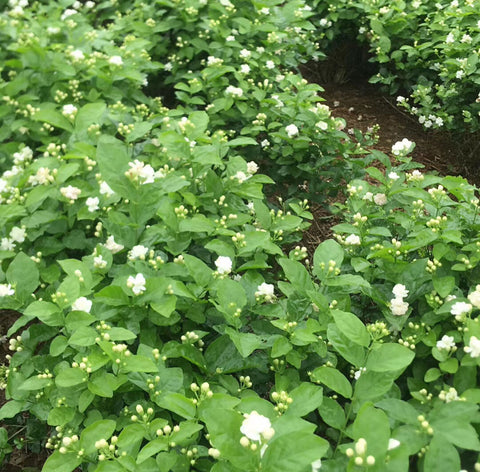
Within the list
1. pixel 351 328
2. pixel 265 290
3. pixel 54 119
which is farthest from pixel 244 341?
pixel 54 119

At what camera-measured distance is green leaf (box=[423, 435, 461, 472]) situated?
1.32 metres

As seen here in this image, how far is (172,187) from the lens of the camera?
235cm

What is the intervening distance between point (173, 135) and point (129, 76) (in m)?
1.22

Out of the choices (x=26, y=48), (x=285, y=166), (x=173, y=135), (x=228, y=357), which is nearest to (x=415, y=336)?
(x=228, y=357)

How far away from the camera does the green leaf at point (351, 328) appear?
1.61 meters

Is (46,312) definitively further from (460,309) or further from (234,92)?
(234,92)

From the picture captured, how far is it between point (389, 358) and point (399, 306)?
386 mm

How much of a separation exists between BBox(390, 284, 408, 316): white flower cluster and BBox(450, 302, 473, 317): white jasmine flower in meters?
0.20

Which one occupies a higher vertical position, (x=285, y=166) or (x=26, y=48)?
(x=26, y=48)

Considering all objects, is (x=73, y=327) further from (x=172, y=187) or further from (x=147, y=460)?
(x=172, y=187)

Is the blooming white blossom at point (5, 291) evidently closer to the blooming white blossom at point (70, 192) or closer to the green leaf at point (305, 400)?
the blooming white blossom at point (70, 192)

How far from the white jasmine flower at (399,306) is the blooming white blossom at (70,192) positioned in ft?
5.08

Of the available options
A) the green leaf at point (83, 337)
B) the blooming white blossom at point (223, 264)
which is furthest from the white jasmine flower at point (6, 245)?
the blooming white blossom at point (223, 264)

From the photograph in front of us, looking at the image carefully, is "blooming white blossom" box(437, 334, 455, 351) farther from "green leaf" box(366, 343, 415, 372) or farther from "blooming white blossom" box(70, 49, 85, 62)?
"blooming white blossom" box(70, 49, 85, 62)
